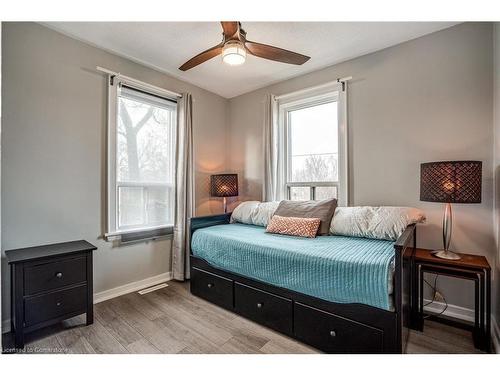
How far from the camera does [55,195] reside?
207 centimetres

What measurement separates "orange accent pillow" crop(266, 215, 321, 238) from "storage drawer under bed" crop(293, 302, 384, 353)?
2.11 feet

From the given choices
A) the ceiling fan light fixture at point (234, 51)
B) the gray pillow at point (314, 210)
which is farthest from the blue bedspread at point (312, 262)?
the ceiling fan light fixture at point (234, 51)

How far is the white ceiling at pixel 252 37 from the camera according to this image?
2.04 meters

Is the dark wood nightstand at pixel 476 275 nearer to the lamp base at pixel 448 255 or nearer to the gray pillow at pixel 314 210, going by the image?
the lamp base at pixel 448 255

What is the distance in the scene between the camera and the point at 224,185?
122 inches

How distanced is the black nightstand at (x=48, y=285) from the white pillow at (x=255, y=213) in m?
→ 1.54

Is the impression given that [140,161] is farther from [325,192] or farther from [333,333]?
[333,333]

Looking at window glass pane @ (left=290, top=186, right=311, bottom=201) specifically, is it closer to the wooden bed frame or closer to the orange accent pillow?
the orange accent pillow


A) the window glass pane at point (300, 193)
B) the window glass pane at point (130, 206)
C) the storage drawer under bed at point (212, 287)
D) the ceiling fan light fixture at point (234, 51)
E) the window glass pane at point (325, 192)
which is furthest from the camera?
the window glass pane at point (300, 193)

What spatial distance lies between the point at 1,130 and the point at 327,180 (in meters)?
3.01

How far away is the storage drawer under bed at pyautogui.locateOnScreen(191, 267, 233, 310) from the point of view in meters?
2.14

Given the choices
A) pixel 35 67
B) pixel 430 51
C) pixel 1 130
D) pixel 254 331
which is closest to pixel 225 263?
pixel 254 331

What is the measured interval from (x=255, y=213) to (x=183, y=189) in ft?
3.00

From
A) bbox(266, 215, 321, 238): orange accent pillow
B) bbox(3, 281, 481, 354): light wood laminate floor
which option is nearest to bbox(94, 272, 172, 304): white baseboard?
bbox(3, 281, 481, 354): light wood laminate floor
